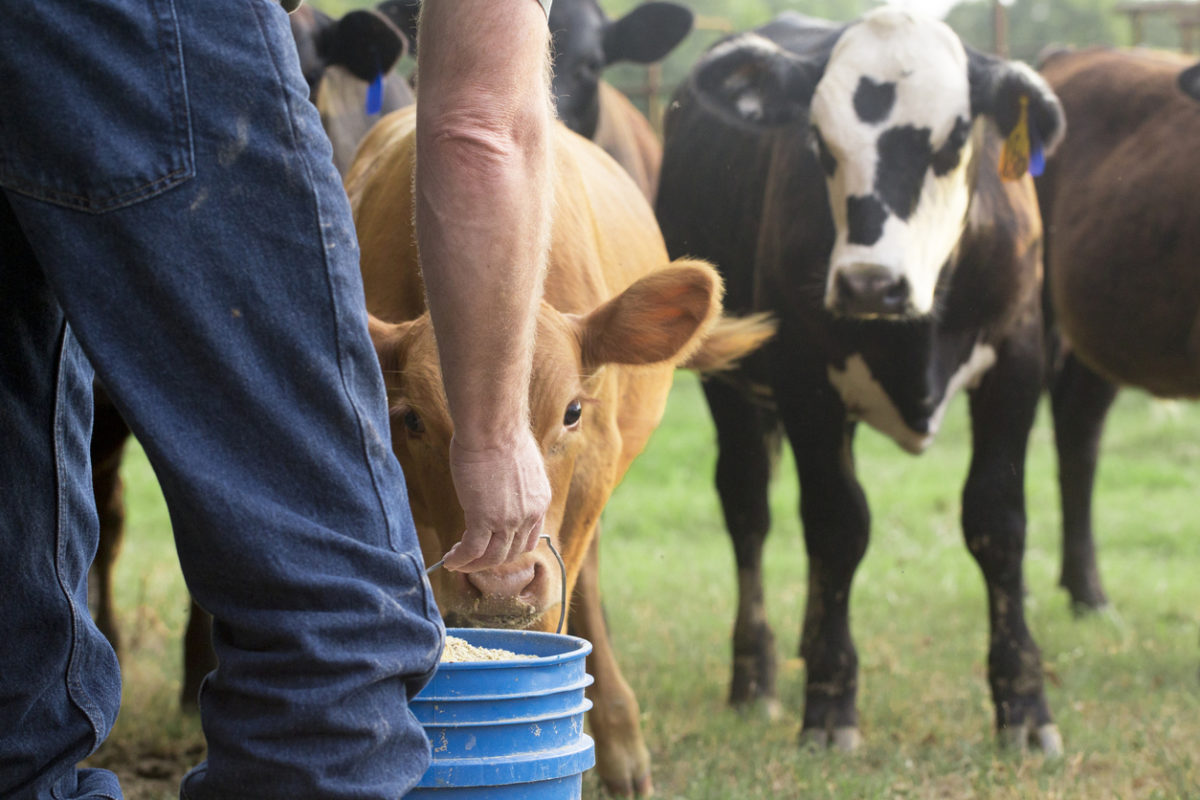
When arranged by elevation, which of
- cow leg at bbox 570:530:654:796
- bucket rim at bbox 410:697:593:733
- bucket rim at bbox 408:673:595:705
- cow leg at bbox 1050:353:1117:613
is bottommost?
cow leg at bbox 1050:353:1117:613

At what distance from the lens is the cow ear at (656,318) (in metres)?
2.85

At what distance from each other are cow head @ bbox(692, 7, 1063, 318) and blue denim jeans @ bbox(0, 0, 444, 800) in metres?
2.64

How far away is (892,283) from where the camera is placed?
3811 mm

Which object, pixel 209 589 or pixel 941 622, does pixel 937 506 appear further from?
pixel 209 589

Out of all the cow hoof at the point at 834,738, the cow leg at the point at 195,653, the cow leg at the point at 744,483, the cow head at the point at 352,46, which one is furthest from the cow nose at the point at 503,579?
the cow head at the point at 352,46

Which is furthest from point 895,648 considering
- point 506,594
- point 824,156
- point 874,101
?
point 506,594

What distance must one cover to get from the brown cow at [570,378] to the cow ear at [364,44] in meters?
1.25

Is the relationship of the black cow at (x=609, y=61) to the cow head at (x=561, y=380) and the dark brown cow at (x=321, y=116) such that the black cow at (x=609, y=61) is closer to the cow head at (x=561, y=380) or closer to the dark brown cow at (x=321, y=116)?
the dark brown cow at (x=321, y=116)

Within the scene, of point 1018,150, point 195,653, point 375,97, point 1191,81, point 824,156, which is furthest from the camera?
point 375,97

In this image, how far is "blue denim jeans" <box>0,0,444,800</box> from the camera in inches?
52.1

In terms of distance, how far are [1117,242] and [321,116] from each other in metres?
3.14

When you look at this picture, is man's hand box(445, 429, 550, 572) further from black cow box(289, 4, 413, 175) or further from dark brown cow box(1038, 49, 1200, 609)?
dark brown cow box(1038, 49, 1200, 609)

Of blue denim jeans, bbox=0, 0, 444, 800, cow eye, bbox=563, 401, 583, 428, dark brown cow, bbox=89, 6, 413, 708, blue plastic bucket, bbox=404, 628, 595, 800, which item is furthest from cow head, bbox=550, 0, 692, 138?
blue denim jeans, bbox=0, 0, 444, 800

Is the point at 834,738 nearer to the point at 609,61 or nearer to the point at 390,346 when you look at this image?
the point at 390,346
